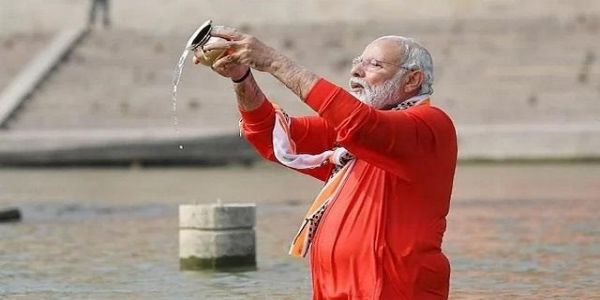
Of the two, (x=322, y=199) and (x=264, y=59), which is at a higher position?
(x=264, y=59)

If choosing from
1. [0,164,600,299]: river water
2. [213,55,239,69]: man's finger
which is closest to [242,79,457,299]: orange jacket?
[213,55,239,69]: man's finger

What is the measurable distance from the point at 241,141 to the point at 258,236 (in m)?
14.3

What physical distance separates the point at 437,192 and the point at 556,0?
36.5 metres

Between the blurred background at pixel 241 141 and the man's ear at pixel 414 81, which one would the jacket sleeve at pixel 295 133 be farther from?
the blurred background at pixel 241 141

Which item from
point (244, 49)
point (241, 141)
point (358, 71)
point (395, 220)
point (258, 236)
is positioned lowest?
point (241, 141)

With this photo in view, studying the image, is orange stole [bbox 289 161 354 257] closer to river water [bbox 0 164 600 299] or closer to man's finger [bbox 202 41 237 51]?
man's finger [bbox 202 41 237 51]

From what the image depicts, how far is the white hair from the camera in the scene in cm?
635

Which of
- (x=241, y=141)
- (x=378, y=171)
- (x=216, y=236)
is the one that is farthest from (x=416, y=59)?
(x=241, y=141)

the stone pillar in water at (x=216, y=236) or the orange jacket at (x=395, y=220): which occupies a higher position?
the orange jacket at (x=395, y=220)

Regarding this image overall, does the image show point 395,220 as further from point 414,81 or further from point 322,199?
point 414,81

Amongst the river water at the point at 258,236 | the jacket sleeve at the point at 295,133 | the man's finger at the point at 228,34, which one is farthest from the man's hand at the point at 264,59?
the river water at the point at 258,236

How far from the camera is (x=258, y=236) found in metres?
15.4

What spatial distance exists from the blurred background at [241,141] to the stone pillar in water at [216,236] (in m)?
0.15

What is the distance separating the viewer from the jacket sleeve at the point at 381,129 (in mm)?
5953
